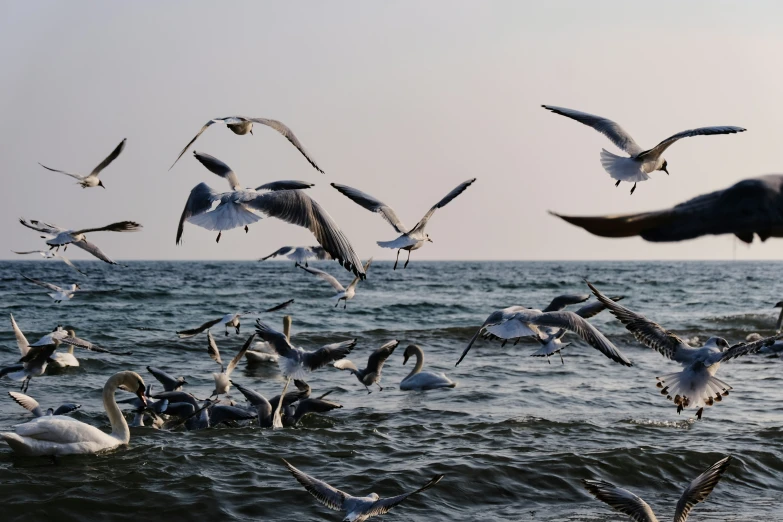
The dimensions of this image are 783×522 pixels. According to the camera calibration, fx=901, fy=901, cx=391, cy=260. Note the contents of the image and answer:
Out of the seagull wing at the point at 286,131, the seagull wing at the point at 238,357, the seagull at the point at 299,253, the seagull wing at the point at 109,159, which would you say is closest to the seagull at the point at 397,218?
the seagull wing at the point at 286,131

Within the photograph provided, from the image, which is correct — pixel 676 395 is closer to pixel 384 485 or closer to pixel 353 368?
pixel 384 485

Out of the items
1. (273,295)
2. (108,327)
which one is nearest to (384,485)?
(108,327)

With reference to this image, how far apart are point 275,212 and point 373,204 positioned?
292 centimetres

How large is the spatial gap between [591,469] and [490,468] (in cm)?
86

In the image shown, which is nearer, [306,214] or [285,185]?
[306,214]

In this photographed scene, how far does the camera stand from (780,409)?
10.3m

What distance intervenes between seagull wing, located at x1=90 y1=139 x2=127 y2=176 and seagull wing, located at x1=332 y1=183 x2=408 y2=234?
12.3 ft

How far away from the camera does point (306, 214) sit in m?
6.87

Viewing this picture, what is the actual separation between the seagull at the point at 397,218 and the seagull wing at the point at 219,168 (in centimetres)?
120

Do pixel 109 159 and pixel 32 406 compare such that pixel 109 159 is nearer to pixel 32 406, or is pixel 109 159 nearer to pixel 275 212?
pixel 32 406

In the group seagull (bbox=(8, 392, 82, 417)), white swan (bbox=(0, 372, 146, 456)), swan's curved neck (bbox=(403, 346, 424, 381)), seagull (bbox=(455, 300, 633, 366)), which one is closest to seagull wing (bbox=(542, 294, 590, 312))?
seagull (bbox=(455, 300, 633, 366))

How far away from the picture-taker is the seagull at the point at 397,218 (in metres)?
9.48

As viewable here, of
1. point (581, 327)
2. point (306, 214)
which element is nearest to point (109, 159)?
point (306, 214)

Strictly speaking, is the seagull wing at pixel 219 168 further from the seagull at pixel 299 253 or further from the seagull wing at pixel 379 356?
the seagull at pixel 299 253
